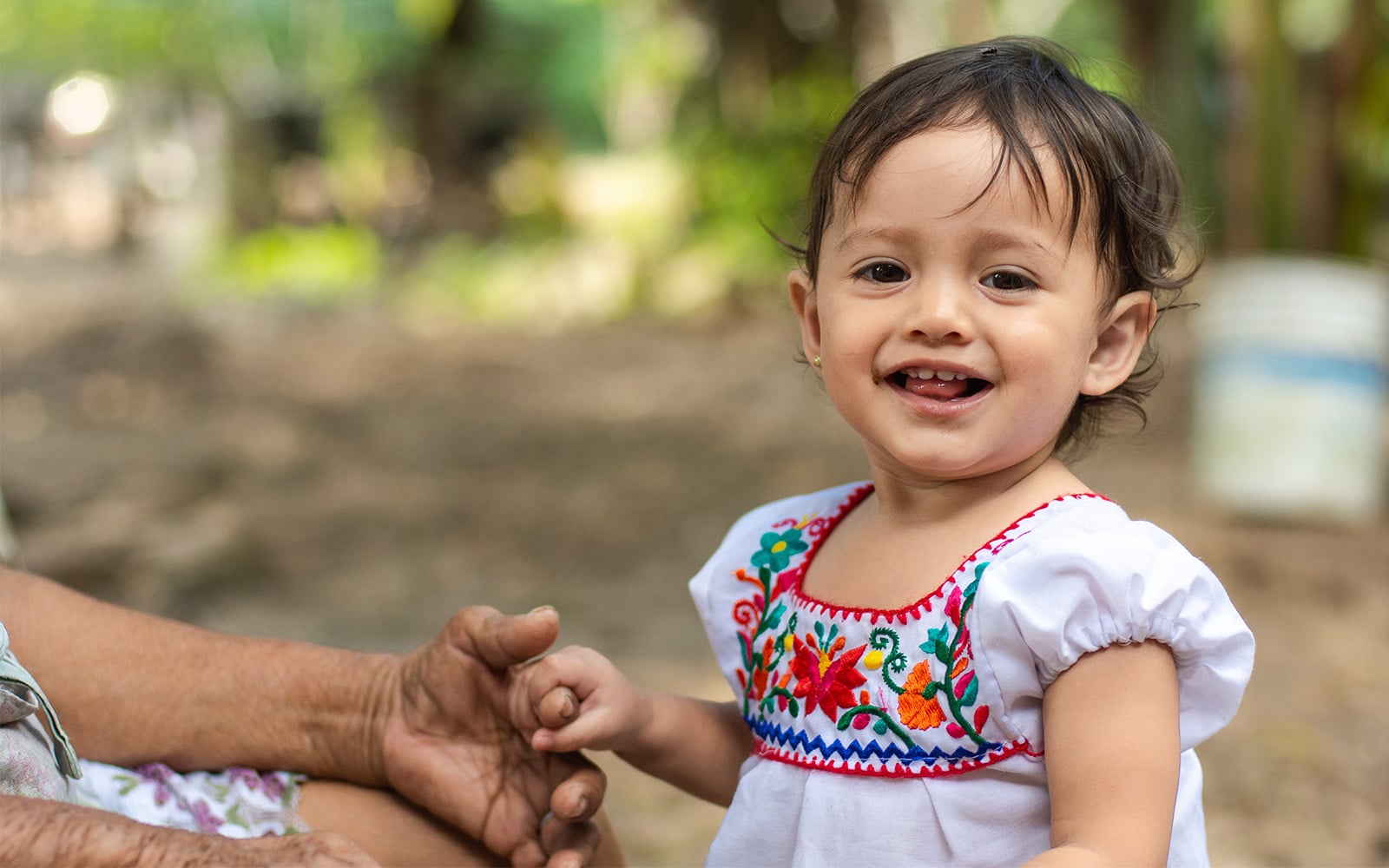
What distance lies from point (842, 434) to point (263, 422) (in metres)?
2.99

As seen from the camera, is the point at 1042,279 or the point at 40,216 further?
the point at 40,216

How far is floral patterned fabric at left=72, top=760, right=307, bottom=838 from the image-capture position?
1621 mm

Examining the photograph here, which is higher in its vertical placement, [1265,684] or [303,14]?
[303,14]

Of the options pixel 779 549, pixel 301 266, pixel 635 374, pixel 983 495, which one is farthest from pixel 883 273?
pixel 301 266

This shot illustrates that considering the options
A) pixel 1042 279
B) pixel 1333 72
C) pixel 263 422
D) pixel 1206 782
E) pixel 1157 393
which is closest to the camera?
A: pixel 1042 279

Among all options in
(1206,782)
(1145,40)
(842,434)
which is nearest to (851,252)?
(1206,782)

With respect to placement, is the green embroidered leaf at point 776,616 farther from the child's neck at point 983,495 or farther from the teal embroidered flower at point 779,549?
the child's neck at point 983,495

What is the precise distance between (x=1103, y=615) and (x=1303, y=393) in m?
4.48

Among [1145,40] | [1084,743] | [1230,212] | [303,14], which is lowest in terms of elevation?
[1084,743]

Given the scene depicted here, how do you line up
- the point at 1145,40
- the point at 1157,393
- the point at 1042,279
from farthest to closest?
1. the point at 1145,40
2. the point at 1157,393
3. the point at 1042,279

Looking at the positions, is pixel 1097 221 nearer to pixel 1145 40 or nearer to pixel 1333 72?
pixel 1333 72

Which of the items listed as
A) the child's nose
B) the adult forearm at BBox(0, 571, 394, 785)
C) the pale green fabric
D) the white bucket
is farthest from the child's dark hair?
the white bucket

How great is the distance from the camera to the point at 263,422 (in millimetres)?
6918

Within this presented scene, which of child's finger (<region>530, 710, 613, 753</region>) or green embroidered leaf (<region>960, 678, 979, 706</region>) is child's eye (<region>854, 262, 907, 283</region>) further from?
child's finger (<region>530, 710, 613, 753</region>)
